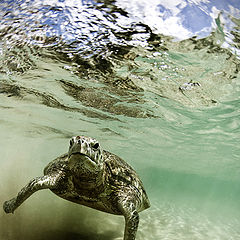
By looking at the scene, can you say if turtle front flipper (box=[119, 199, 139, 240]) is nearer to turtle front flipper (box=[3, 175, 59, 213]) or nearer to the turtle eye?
the turtle eye

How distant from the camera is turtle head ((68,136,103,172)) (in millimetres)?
3980

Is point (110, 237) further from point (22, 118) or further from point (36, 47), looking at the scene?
point (22, 118)

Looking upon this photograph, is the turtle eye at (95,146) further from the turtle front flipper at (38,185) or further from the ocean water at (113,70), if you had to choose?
the ocean water at (113,70)

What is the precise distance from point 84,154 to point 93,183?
1.15 meters

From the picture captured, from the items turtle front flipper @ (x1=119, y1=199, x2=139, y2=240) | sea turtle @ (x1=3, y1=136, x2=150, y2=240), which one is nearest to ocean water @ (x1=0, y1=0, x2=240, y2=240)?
sea turtle @ (x1=3, y1=136, x2=150, y2=240)

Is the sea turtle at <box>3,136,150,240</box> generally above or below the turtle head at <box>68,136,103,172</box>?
below

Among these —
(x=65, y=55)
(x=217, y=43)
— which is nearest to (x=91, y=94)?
(x=65, y=55)

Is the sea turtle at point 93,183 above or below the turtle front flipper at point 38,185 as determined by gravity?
above

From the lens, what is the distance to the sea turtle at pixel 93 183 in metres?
4.18

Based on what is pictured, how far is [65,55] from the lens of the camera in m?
8.13

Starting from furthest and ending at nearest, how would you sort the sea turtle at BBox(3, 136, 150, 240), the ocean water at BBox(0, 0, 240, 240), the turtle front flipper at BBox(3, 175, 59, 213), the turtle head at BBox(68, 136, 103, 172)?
the ocean water at BBox(0, 0, 240, 240) < the turtle front flipper at BBox(3, 175, 59, 213) < the sea turtle at BBox(3, 136, 150, 240) < the turtle head at BBox(68, 136, 103, 172)

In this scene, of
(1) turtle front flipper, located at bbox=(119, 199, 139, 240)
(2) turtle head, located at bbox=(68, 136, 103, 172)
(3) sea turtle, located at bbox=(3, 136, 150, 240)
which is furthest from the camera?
(1) turtle front flipper, located at bbox=(119, 199, 139, 240)

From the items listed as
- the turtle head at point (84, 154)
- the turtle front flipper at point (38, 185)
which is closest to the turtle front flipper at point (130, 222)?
the turtle head at point (84, 154)

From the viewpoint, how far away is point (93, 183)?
487 centimetres
